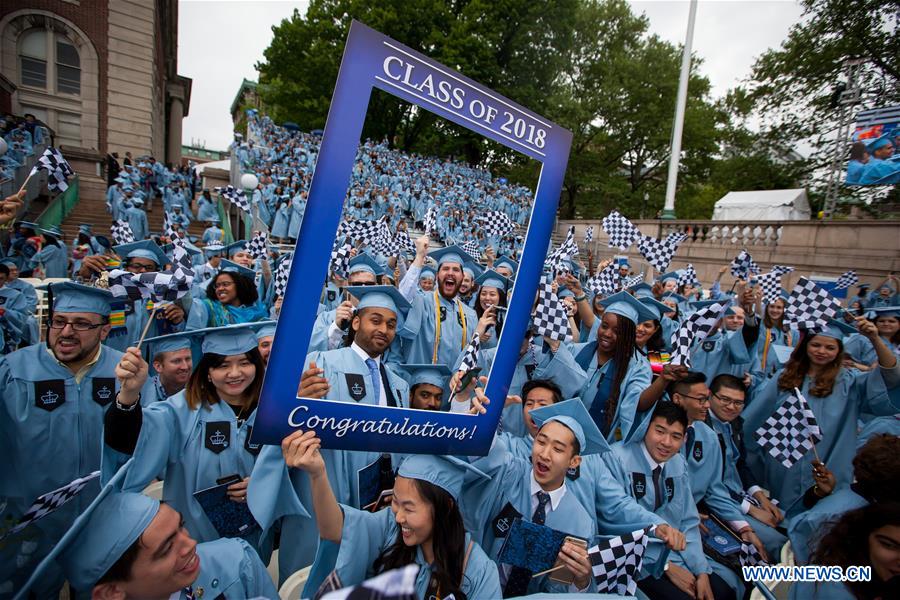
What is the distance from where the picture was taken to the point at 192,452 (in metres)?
2.66

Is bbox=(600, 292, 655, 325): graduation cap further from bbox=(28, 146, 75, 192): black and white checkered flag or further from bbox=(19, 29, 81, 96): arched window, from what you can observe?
bbox=(19, 29, 81, 96): arched window

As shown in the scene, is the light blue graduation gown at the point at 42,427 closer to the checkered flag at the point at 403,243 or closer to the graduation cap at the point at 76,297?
the graduation cap at the point at 76,297

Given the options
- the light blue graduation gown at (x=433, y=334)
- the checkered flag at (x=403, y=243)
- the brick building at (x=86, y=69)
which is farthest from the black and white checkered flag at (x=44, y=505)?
the brick building at (x=86, y=69)

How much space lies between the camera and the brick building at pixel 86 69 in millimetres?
18609

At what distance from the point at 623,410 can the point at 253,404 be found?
295cm

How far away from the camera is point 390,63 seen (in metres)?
1.51

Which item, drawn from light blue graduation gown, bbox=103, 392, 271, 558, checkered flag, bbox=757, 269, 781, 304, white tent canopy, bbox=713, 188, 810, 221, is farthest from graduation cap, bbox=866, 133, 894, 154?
light blue graduation gown, bbox=103, 392, 271, 558

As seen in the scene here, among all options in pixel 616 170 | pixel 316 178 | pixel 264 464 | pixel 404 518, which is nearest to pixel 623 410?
pixel 404 518

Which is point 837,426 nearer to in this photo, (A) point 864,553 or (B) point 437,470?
(A) point 864,553

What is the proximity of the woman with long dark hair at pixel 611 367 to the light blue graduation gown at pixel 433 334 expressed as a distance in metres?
1.45

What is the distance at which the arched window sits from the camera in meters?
18.9

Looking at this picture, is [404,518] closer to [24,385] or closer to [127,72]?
[24,385]

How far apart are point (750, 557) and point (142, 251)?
6394 millimetres

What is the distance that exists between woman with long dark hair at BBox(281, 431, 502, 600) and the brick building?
2145 centimetres
